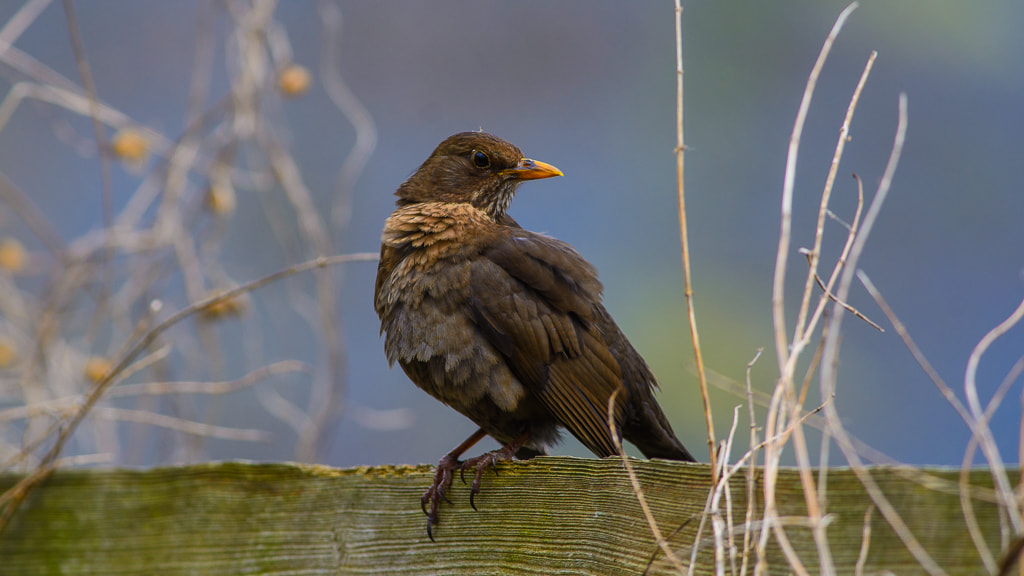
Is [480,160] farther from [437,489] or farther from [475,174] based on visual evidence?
[437,489]

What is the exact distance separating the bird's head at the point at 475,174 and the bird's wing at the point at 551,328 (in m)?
0.49

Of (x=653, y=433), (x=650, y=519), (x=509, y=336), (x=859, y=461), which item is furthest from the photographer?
(x=653, y=433)

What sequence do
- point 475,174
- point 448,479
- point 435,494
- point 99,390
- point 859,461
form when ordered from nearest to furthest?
point 859,461, point 435,494, point 448,479, point 99,390, point 475,174

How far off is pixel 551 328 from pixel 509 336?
0.17 m

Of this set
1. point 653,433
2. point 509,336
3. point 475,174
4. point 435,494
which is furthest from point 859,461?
point 475,174

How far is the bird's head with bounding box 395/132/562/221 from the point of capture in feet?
12.1

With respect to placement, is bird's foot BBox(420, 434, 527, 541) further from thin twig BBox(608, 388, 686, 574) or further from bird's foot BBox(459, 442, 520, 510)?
thin twig BBox(608, 388, 686, 574)

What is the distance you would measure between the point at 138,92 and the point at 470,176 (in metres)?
3.13

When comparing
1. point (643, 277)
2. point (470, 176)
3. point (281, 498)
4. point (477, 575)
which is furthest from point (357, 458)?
point (477, 575)

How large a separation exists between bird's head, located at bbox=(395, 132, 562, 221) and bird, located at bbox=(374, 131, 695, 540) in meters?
0.22

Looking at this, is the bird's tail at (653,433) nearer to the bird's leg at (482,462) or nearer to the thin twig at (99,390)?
the bird's leg at (482,462)

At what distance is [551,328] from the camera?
10.1 ft

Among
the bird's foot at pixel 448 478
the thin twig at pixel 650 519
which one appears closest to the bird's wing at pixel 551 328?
the bird's foot at pixel 448 478

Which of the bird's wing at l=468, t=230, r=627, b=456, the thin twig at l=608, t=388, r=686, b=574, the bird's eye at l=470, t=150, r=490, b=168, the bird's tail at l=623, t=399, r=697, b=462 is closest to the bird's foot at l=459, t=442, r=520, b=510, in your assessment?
the bird's wing at l=468, t=230, r=627, b=456
